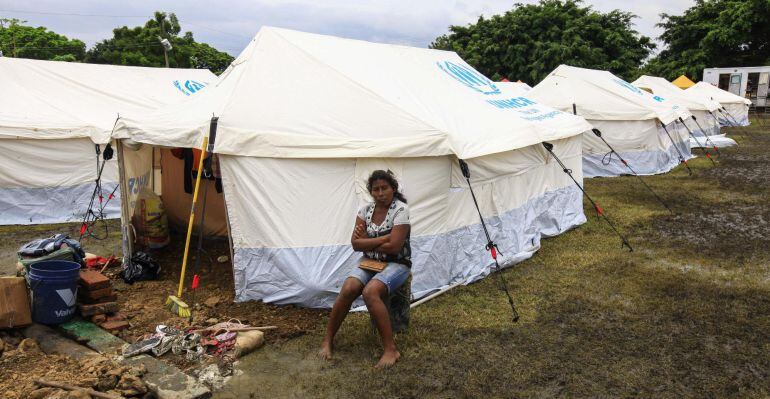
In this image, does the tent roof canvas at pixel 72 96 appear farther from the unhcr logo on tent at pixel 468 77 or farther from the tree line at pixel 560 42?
the tree line at pixel 560 42

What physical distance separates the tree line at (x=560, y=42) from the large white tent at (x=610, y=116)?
1853 centimetres

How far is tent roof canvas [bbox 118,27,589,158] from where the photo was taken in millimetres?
5379

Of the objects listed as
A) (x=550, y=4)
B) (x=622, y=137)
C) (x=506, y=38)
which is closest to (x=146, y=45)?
(x=506, y=38)

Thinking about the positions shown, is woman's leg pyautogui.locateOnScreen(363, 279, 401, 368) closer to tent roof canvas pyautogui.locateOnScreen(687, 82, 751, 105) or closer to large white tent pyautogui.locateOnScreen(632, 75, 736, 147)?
large white tent pyautogui.locateOnScreen(632, 75, 736, 147)

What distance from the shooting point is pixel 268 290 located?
557cm

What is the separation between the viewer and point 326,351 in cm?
451

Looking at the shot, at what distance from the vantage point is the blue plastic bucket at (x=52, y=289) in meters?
4.87

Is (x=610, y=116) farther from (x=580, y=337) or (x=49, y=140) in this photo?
(x=49, y=140)

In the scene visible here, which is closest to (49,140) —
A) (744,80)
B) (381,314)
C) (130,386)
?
(130,386)

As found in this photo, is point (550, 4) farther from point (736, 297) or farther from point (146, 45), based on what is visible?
point (736, 297)

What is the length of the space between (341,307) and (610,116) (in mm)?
10670

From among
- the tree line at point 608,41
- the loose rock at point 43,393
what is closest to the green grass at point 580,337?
the loose rock at point 43,393

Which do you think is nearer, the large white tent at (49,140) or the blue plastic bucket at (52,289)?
the blue plastic bucket at (52,289)

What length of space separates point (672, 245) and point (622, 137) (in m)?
6.53
